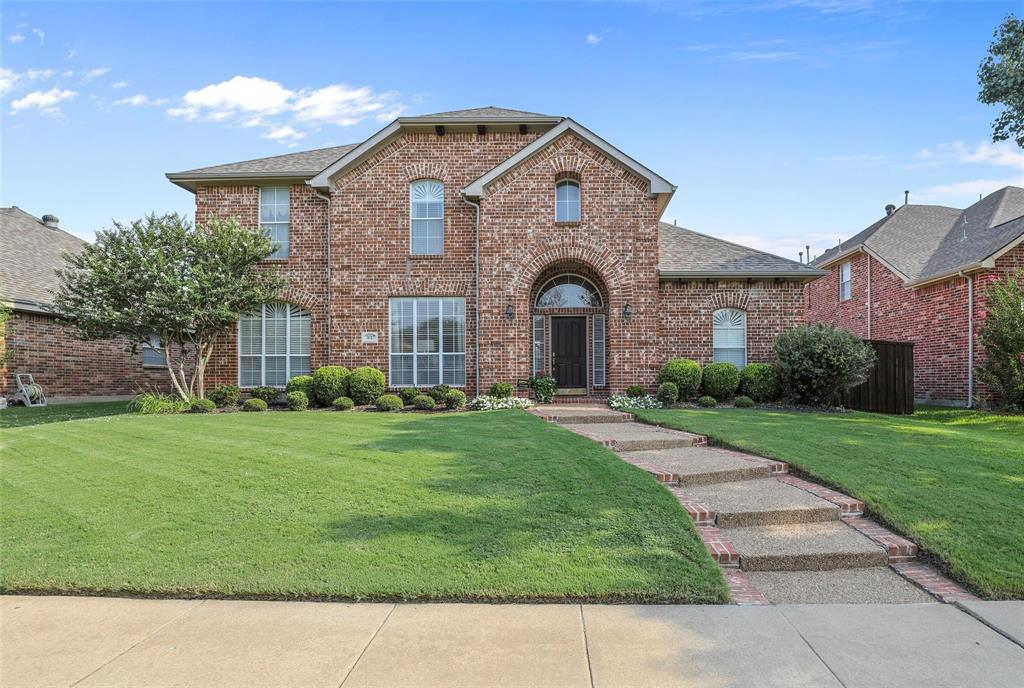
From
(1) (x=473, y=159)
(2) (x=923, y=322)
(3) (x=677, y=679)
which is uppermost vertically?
(1) (x=473, y=159)

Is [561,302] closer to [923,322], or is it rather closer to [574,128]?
[574,128]

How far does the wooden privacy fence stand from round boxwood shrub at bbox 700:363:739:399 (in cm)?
309

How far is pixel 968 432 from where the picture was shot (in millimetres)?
10977

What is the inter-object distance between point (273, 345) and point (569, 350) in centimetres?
812

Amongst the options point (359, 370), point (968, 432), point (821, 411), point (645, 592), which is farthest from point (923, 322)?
point (645, 592)

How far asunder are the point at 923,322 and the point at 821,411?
8668 millimetres

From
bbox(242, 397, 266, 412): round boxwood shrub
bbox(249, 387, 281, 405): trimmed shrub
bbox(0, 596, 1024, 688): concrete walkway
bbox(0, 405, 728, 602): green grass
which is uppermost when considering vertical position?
bbox(249, 387, 281, 405): trimmed shrub

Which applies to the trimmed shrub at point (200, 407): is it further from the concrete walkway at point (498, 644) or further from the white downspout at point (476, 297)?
the concrete walkway at point (498, 644)

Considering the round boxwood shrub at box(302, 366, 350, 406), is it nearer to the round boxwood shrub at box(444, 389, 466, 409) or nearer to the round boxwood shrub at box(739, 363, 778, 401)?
the round boxwood shrub at box(444, 389, 466, 409)

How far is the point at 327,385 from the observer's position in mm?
15773

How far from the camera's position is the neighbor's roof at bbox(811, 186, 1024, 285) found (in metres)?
18.6

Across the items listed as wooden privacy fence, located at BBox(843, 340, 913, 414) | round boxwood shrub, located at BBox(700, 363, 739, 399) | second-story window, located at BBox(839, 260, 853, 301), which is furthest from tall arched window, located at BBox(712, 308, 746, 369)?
second-story window, located at BBox(839, 260, 853, 301)

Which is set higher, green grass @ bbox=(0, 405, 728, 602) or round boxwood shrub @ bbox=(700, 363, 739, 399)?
round boxwood shrub @ bbox=(700, 363, 739, 399)

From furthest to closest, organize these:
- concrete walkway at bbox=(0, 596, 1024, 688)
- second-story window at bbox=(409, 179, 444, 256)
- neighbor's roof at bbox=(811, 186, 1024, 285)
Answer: neighbor's roof at bbox=(811, 186, 1024, 285), second-story window at bbox=(409, 179, 444, 256), concrete walkway at bbox=(0, 596, 1024, 688)
